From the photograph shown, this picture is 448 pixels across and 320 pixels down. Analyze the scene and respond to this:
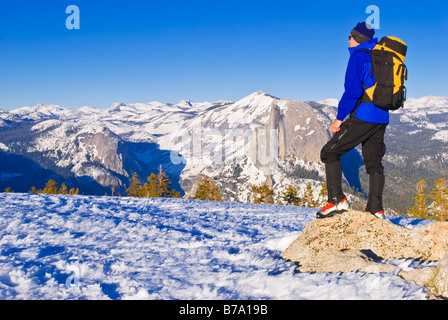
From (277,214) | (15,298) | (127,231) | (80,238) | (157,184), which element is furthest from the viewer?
(157,184)

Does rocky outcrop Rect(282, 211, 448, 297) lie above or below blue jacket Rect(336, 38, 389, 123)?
below

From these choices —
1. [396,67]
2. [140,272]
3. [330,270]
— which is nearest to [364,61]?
[396,67]

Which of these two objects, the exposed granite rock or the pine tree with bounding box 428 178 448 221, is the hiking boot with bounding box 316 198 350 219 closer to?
the exposed granite rock

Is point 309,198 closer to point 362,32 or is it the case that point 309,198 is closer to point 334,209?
point 334,209

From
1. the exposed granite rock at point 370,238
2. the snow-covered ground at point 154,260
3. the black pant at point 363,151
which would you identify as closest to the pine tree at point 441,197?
the snow-covered ground at point 154,260

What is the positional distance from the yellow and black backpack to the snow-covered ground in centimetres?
270

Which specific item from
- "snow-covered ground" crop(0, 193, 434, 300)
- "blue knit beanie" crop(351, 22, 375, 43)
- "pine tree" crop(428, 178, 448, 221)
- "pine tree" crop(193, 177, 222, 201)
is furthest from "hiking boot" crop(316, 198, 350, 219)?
"pine tree" crop(193, 177, 222, 201)

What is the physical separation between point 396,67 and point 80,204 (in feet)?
30.3

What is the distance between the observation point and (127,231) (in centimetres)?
709

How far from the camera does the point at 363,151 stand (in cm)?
617

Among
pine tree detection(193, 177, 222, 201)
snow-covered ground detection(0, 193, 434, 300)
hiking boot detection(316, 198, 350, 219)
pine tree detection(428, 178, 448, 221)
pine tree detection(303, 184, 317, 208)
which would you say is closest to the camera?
snow-covered ground detection(0, 193, 434, 300)

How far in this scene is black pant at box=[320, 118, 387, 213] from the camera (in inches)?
230

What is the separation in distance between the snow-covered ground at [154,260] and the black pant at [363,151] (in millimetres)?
1500
